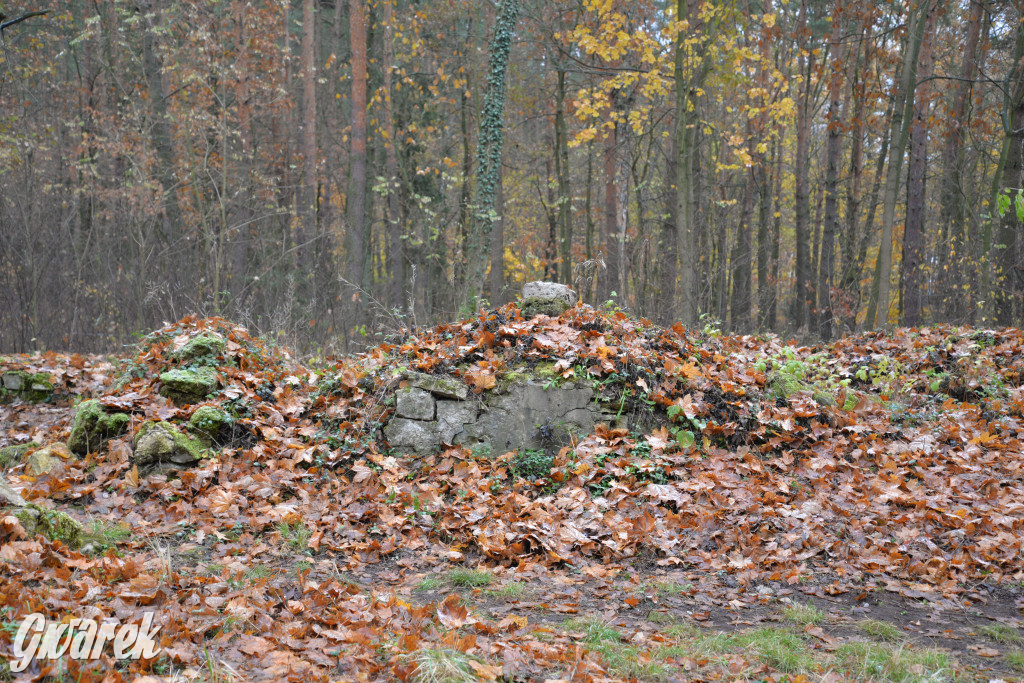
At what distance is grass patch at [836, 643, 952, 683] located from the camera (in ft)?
9.77

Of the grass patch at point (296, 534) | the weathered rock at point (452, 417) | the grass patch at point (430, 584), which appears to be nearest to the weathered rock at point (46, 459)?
the grass patch at point (296, 534)

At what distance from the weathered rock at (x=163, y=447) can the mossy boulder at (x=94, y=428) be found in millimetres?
366

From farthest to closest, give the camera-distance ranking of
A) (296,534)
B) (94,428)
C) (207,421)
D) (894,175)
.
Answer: (894,175), (207,421), (94,428), (296,534)

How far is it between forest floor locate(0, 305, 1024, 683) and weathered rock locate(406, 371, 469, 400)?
0.41 feet

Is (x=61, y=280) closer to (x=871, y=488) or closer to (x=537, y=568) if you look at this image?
(x=537, y=568)

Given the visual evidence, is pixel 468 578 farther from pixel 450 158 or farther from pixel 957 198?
pixel 957 198

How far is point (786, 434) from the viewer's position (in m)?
6.22

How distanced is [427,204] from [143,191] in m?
7.04

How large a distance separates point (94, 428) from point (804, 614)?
230 inches

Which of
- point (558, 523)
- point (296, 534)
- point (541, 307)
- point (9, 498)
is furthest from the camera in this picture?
point (541, 307)

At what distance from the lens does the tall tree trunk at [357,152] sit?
15.8 meters

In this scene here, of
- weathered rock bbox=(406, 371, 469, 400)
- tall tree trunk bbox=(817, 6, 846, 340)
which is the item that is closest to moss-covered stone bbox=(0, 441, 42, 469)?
weathered rock bbox=(406, 371, 469, 400)

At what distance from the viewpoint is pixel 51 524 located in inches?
155

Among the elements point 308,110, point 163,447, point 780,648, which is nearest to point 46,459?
point 163,447
